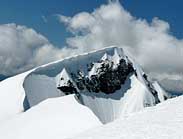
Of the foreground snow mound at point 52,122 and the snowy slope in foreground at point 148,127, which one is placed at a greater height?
the foreground snow mound at point 52,122

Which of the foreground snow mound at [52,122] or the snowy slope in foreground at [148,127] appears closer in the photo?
the snowy slope in foreground at [148,127]

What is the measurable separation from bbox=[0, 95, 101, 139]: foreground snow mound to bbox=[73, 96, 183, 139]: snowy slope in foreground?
27885 mm

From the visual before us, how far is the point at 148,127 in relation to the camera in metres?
34.6

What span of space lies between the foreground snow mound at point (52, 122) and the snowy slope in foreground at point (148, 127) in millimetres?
27885

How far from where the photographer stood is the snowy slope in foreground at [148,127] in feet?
104

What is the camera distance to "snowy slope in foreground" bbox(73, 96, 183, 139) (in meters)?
31.6

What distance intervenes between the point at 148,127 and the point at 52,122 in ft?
177

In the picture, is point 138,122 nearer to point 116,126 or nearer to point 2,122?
point 116,126

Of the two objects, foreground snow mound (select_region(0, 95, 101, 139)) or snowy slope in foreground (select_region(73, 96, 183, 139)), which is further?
foreground snow mound (select_region(0, 95, 101, 139))

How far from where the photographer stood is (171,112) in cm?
4112

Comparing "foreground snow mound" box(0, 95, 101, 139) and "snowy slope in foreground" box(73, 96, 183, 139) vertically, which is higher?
"foreground snow mound" box(0, 95, 101, 139)

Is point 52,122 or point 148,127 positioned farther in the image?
point 52,122

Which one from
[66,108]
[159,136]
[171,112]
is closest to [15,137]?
[66,108]

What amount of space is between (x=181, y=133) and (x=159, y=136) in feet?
5.45
